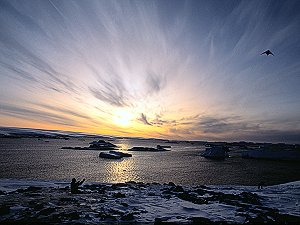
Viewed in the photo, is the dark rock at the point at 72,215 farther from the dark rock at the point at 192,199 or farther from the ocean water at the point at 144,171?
the ocean water at the point at 144,171

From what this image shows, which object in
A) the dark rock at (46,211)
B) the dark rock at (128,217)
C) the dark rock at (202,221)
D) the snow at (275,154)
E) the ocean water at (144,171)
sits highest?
the snow at (275,154)

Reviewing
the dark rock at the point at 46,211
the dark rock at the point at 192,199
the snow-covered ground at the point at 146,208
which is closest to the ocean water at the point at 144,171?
the dark rock at the point at 192,199

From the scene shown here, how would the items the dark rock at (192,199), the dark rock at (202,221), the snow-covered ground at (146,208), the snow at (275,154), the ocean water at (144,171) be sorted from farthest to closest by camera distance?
the snow at (275,154)
the ocean water at (144,171)
the dark rock at (192,199)
the snow-covered ground at (146,208)
the dark rock at (202,221)

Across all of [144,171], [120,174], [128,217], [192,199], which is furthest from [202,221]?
[144,171]

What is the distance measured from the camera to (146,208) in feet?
32.1

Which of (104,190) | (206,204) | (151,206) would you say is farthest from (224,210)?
(104,190)

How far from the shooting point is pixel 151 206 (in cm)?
1015

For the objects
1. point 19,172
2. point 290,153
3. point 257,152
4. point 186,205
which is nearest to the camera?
point 186,205

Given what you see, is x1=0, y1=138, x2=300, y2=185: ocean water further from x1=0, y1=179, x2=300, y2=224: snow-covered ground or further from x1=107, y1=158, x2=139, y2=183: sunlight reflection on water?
x1=0, y1=179, x2=300, y2=224: snow-covered ground

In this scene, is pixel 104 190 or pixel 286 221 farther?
pixel 104 190

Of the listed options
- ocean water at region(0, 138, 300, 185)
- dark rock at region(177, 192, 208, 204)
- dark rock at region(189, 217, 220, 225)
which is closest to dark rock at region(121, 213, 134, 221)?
dark rock at region(189, 217, 220, 225)

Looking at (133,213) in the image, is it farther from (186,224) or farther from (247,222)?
(247,222)

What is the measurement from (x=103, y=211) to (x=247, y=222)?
6.29 meters

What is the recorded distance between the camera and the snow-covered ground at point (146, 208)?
8141mm
